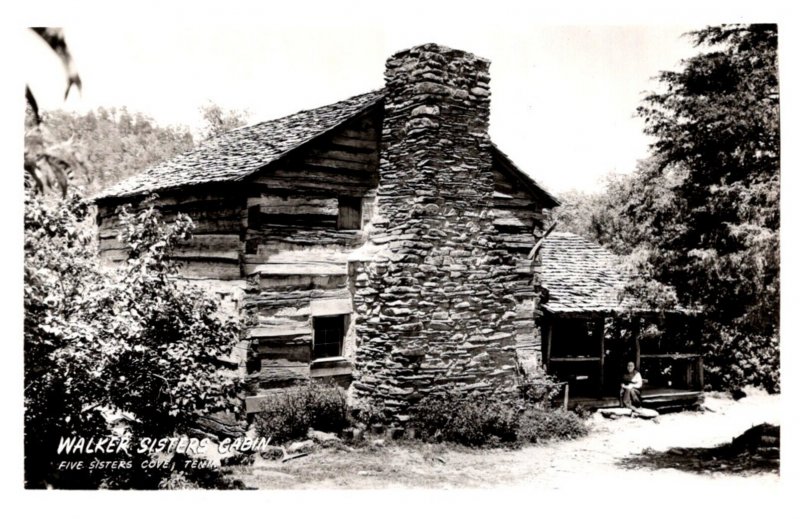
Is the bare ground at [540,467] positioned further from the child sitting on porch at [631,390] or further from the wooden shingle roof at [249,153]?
the wooden shingle roof at [249,153]

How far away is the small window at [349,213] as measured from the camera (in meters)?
10.7

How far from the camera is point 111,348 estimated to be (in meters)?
7.18

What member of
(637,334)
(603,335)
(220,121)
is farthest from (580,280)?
(220,121)

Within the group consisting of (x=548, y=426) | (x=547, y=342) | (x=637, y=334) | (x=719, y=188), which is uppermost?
(x=719, y=188)

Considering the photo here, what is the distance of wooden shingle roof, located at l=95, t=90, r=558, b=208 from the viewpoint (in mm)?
Result: 10102

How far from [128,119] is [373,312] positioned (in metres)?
4.49

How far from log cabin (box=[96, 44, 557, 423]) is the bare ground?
1.27m

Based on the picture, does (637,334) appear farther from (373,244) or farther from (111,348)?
(111,348)

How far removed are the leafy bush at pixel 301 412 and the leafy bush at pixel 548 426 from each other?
2768mm

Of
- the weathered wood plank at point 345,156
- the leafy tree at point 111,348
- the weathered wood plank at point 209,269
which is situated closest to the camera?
the leafy tree at point 111,348

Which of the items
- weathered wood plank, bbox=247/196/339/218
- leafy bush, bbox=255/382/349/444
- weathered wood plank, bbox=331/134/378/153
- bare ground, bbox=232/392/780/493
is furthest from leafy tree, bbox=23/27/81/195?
weathered wood plank, bbox=331/134/378/153

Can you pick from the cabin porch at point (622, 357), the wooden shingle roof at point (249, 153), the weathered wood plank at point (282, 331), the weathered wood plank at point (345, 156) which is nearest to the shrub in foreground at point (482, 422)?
the cabin porch at point (622, 357)

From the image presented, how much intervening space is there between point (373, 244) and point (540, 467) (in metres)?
4.26

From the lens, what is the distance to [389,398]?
9.97m
